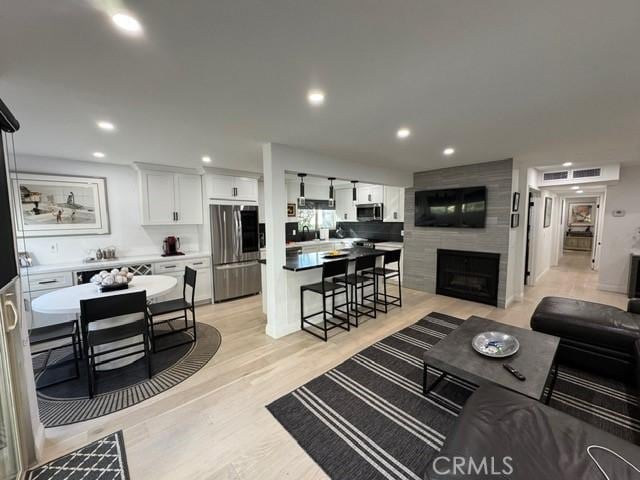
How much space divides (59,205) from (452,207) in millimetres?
6429

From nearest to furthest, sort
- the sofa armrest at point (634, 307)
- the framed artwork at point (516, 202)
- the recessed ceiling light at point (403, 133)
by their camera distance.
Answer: the recessed ceiling light at point (403, 133) < the sofa armrest at point (634, 307) < the framed artwork at point (516, 202)

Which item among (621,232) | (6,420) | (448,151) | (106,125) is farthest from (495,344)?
(621,232)

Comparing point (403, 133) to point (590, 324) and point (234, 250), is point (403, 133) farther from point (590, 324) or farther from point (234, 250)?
point (234, 250)

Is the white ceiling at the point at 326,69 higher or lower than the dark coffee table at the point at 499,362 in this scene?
higher

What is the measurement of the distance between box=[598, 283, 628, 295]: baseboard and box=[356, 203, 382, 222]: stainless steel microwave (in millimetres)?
4702

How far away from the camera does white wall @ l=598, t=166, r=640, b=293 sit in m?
5.02

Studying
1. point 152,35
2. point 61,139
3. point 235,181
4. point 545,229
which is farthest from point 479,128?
point 545,229

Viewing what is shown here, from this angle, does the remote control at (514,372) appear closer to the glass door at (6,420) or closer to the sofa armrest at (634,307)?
the sofa armrest at (634,307)

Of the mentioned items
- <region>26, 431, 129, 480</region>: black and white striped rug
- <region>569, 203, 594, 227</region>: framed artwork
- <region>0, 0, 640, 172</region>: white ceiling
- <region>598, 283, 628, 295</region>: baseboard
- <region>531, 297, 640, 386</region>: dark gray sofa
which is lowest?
<region>26, 431, 129, 480</region>: black and white striped rug

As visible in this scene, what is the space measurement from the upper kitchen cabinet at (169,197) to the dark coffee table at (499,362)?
4.50m

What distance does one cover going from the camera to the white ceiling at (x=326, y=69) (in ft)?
3.80

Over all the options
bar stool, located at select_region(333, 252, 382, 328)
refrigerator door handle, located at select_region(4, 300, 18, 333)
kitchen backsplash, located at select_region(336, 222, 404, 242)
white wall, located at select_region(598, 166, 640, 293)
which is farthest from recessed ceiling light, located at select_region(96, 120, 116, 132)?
white wall, located at select_region(598, 166, 640, 293)

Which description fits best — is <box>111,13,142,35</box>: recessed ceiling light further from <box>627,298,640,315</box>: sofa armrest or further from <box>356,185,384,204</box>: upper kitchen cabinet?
<box>356,185,384,204</box>: upper kitchen cabinet

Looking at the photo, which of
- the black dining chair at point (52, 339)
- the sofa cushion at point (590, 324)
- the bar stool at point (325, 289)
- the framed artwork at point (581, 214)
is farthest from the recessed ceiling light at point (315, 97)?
the framed artwork at point (581, 214)
